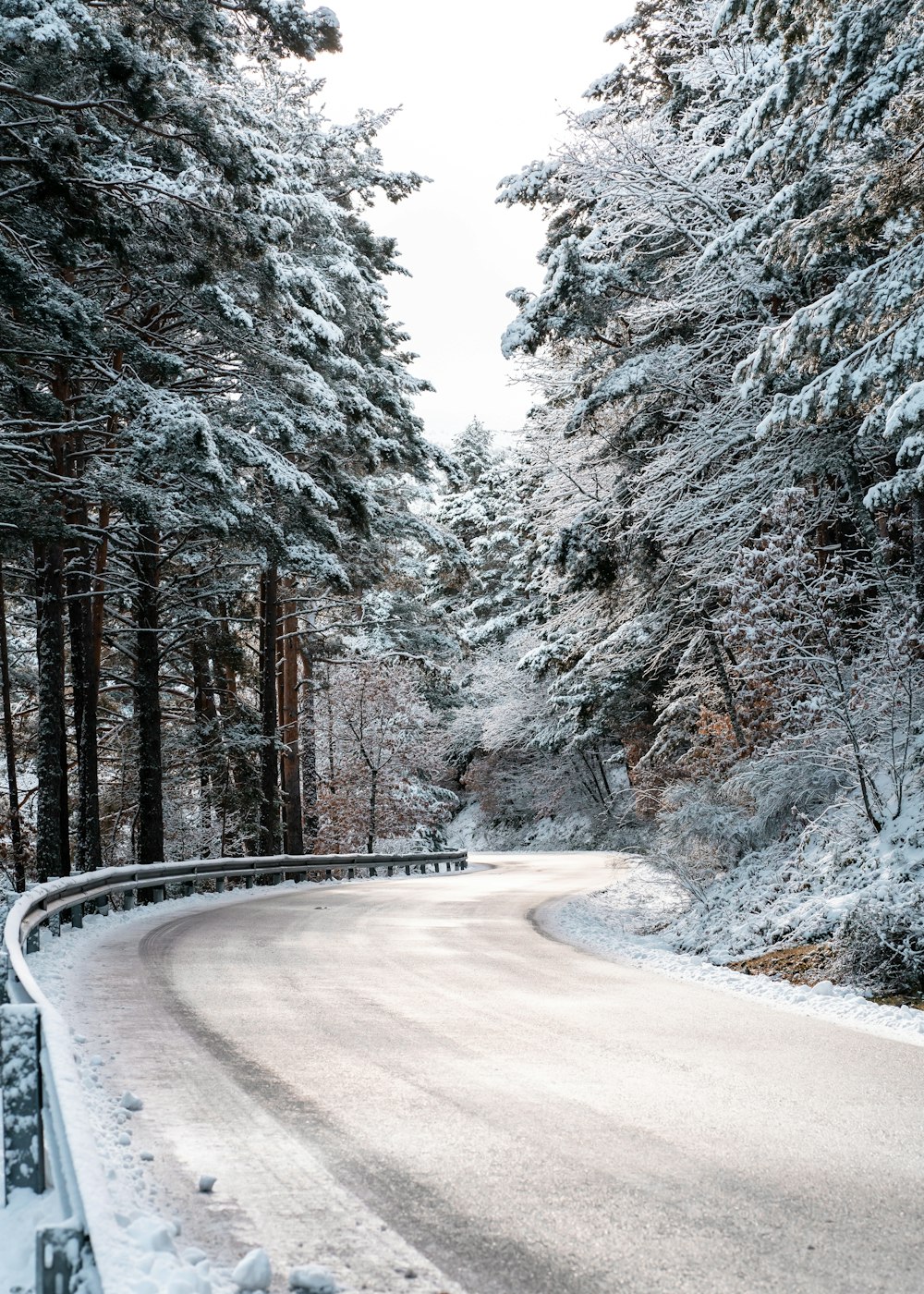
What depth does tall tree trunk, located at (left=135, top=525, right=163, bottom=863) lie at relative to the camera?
867 inches

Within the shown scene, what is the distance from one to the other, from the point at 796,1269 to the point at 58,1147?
2.37 meters

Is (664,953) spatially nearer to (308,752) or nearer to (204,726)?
(204,726)

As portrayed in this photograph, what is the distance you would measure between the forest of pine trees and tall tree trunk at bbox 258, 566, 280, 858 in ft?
0.36

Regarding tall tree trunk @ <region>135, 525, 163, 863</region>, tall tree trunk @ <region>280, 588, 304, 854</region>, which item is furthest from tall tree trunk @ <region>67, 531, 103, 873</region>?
tall tree trunk @ <region>280, 588, 304, 854</region>

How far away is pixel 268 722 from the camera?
2706 cm

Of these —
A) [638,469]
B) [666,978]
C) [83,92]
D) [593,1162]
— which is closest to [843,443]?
[638,469]

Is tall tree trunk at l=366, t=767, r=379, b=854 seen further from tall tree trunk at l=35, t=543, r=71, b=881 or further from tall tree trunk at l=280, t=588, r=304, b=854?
tall tree trunk at l=35, t=543, r=71, b=881

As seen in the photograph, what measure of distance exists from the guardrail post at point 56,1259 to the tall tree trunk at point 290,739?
25500mm

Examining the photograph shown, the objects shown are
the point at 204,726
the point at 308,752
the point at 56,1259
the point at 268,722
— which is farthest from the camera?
the point at 308,752

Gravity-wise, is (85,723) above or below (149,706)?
below

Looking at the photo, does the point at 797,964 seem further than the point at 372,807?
No

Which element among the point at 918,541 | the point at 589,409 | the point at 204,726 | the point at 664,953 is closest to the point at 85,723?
the point at 204,726

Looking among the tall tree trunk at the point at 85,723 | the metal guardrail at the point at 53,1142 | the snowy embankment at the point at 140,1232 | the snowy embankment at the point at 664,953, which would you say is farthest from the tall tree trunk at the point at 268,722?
the snowy embankment at the point at 140,1232

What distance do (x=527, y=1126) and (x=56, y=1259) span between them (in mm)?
2771
